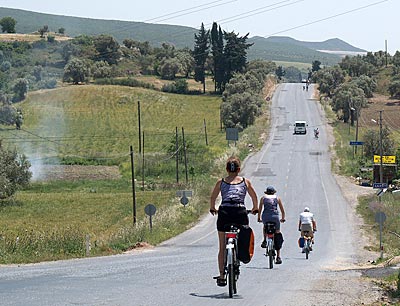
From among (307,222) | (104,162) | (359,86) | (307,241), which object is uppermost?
(359,86)

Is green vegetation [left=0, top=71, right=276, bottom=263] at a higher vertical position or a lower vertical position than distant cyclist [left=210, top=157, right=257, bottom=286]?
lower

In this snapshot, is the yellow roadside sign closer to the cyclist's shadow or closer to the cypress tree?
the cyclist's shadow

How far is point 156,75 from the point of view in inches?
6698

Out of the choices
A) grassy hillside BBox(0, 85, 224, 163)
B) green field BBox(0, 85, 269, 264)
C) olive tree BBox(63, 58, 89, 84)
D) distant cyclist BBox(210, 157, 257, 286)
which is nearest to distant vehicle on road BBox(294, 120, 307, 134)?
green field BBox(0, 85, 269, 264)

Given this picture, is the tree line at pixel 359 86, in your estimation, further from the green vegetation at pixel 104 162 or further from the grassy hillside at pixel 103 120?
the grassy hillside at pixel 103 120

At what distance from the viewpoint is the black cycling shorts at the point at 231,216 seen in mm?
11016

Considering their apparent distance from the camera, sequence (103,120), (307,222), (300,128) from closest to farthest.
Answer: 1. (307,222)
2. (300,128)
3. (103,120)

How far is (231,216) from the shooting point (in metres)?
11.0

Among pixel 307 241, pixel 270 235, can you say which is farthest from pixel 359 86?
pixel 270 235

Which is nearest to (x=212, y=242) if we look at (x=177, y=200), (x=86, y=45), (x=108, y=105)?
(x=177, y=200)

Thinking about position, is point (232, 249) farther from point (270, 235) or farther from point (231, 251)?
point (270, 235)

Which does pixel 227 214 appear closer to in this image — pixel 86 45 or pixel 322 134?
pixel 322 134

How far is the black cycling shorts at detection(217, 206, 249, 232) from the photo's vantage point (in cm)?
1102

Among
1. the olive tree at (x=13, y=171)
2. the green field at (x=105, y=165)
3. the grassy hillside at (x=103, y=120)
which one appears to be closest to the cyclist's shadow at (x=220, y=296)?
the green field at (x=105, y=165)
